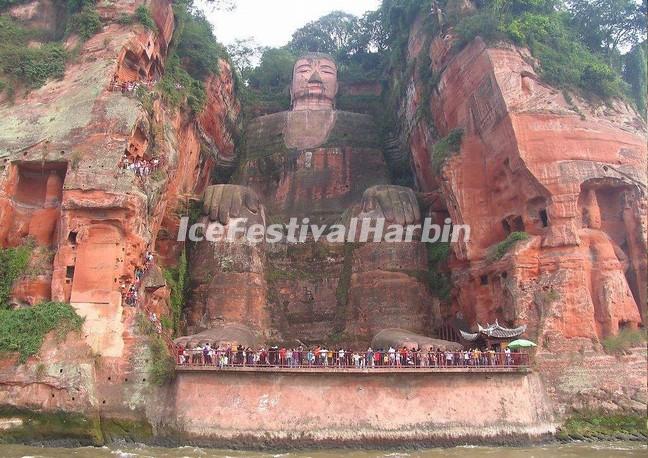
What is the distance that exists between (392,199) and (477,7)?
9.83 meters

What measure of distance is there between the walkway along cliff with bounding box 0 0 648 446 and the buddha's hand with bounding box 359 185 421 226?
0.12 metres

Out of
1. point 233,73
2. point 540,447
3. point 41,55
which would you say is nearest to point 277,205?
point 233,73

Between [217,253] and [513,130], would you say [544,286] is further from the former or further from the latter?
[217,253]

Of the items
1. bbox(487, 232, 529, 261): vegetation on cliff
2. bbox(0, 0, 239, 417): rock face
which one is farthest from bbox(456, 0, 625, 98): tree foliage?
bbox(0, 0, 239, 417): rock face

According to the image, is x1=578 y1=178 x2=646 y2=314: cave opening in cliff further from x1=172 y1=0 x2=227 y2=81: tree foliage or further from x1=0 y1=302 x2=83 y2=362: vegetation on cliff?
x1=172 y1=0 x2=227 y2=81: tree foliage

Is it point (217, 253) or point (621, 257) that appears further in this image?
point (217, 253)

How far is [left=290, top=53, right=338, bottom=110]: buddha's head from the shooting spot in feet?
136

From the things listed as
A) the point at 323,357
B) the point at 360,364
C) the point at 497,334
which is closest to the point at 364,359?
the point at 360,364

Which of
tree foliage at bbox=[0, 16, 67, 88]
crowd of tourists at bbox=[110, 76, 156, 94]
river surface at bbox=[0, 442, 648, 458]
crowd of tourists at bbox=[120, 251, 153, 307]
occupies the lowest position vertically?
river surface at bbox=[0, 442, 648, 458]

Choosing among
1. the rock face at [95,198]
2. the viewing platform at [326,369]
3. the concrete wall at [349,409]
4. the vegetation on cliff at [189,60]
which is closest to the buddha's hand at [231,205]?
the rock face at [95,198]

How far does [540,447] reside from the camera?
18.1m

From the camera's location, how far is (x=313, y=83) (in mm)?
41375

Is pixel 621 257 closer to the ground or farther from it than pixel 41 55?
closer to the ground

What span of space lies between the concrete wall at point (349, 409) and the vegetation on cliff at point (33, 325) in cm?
389
